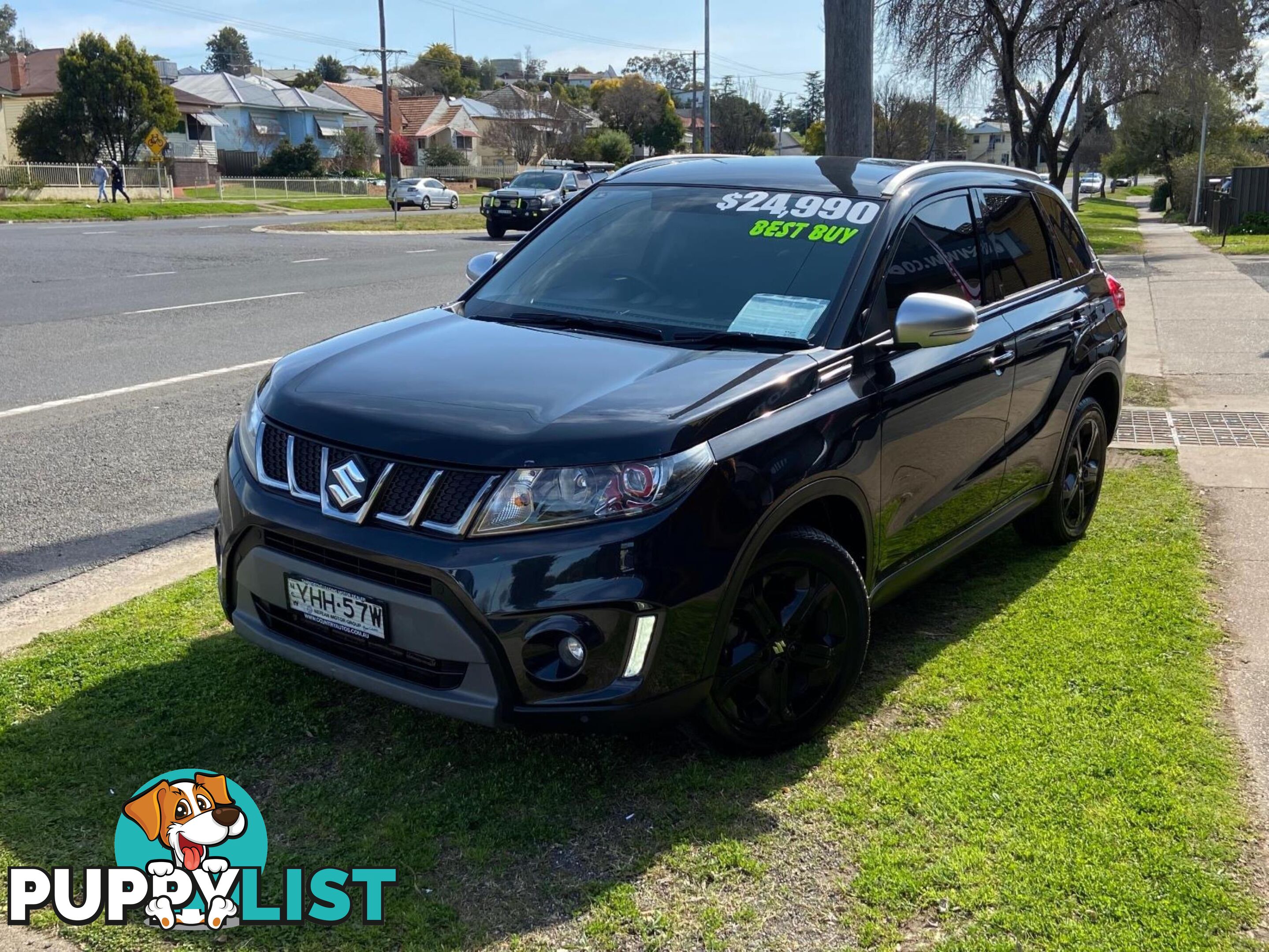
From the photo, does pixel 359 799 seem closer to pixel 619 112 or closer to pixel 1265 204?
pixel 1265 204

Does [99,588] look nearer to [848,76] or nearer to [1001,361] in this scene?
[1001,361]

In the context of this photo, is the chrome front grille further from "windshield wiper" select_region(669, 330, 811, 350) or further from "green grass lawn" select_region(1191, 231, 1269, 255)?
"green grass lawn" select_region(1191, 231, 1269, 255)

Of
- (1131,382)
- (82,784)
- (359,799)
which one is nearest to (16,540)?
(82,784)

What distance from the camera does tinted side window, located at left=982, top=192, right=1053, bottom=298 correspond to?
490 centimetres

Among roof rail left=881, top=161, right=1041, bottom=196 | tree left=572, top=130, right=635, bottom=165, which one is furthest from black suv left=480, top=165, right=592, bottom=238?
tree left=572, top=130, right=635, bottom=165

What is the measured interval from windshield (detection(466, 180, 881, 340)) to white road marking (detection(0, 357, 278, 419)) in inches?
116

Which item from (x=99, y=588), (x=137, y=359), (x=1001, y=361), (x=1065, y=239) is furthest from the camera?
(x=137, y=359)

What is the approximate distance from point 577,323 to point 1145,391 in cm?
692

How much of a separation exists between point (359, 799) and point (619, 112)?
3683 inches

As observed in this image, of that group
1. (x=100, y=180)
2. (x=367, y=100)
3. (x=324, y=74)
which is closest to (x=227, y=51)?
(x=324, y=74)

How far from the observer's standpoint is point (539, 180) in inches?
1194

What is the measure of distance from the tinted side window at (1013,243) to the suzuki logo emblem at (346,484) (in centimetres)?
277

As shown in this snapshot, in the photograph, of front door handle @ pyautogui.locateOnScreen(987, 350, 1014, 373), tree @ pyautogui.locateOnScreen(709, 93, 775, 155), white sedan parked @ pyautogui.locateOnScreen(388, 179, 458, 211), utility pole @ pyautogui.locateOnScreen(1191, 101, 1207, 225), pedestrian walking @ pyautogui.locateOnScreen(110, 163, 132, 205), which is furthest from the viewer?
tree @ pyautogui.locateOnScreen(709, 93, 775, 155)

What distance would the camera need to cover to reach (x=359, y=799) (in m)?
3.36
